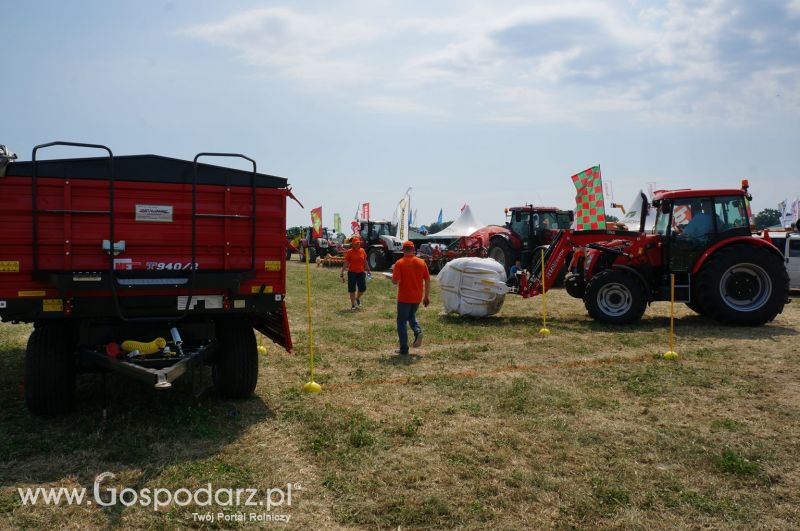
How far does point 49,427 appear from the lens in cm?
523

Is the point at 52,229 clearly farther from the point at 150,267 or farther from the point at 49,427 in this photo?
the point at 49,427

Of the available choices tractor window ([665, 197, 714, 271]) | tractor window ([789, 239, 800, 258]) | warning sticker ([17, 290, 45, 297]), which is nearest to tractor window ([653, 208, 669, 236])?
tractor window ([665, 197, 714, 271])

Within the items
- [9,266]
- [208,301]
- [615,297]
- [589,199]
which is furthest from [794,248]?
[9,266]

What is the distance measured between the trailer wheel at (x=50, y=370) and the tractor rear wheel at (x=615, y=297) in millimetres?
8292

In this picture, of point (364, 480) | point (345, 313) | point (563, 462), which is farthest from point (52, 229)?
point (345, 313)

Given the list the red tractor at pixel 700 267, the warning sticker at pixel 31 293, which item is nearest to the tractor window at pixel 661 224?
the red tractor at pixel 700 267

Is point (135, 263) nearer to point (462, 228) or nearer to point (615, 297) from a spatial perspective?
point (615, 297)

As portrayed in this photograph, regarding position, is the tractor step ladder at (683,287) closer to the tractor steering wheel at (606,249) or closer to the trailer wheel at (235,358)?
the tractor steering wheel at (606,249)

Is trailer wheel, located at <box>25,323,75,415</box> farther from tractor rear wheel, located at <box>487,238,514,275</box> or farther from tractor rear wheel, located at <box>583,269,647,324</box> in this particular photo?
tractor rear wheel, located at <box>487,238,514,275</box>

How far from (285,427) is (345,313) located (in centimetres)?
754

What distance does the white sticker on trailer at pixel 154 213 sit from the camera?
5.27 m

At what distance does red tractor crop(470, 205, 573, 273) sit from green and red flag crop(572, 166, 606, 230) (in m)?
3.31

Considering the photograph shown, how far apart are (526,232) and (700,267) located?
8.44 metres

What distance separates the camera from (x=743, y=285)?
1079cm
